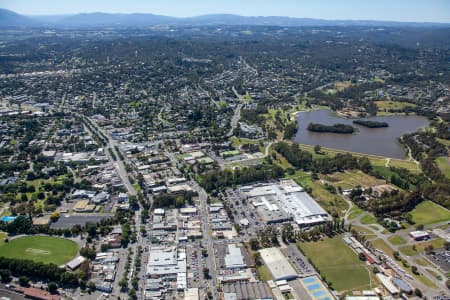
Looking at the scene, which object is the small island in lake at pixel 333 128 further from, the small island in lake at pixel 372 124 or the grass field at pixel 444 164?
the grass field at pixel 444 164

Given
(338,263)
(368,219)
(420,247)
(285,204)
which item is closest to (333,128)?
(285,204)

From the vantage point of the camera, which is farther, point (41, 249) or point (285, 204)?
Result: point (285, 204)

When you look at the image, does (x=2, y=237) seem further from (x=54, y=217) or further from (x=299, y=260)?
(x=299, y=260)

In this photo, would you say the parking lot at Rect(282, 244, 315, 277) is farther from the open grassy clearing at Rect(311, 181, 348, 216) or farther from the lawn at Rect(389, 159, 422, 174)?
the lawn at Rect(389, 159, 422, 174)

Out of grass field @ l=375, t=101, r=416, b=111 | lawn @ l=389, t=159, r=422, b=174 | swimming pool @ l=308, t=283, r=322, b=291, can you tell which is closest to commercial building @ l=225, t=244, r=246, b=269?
swimming pool @ l=308, t=283, r=322, b=291

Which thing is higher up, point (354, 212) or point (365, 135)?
point (365, 135)

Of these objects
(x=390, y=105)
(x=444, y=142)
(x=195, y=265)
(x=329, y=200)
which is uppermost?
(x=390, y=105)
